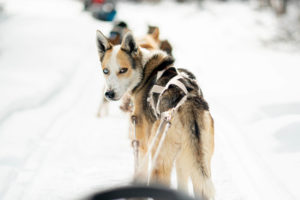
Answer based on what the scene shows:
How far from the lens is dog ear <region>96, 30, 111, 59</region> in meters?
2.59

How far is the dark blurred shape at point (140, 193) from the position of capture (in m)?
Answer: 1.14

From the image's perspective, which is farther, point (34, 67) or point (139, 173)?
point (34, 67)

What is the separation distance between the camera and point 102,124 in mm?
5188

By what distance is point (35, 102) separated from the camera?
6.10 m

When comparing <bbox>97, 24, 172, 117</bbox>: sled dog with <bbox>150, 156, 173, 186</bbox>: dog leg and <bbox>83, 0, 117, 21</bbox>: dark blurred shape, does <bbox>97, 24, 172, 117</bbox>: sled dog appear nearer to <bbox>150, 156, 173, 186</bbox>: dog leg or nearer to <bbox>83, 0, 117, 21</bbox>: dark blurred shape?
<bbox>150, 156, 173, 186</bbox>: dog leg

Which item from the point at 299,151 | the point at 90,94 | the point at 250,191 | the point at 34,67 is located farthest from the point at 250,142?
the point at 34,67

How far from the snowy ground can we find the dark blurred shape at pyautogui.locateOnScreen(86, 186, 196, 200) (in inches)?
75.8

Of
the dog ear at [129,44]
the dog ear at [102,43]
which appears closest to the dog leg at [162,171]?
the dog ear at [129,44]

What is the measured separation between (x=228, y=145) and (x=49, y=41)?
9.51 m

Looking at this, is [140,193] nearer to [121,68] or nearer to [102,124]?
[121,68]

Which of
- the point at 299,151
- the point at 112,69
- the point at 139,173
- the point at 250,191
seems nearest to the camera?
the point at 139,173

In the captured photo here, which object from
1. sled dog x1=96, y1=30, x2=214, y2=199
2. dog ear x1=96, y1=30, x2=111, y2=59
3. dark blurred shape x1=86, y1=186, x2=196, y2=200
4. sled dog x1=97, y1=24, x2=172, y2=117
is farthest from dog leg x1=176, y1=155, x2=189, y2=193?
sled dog x1=97, y1=24, x2=172, y2=117

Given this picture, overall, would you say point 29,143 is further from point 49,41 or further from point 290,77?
point 49,41

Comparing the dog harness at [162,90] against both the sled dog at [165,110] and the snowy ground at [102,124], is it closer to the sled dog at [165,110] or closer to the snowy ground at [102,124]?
the sled dog at [165,110]
